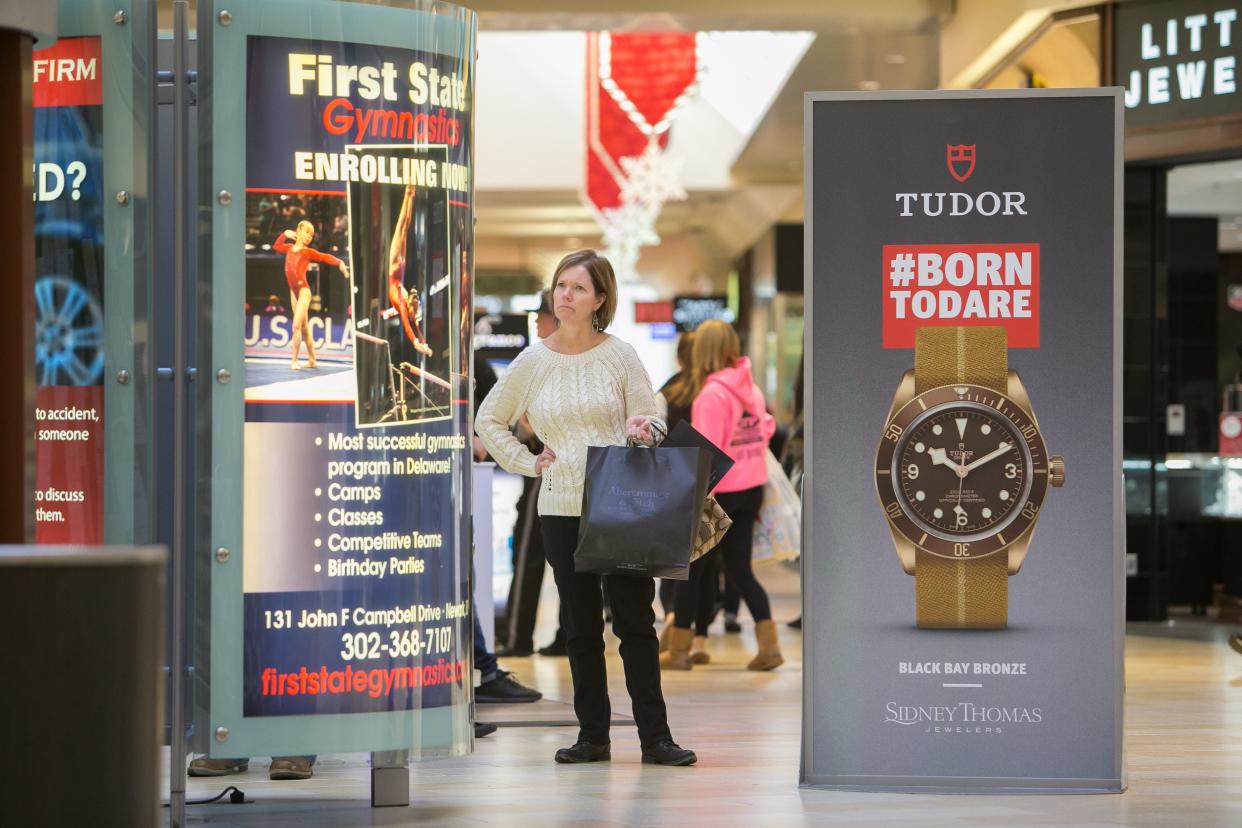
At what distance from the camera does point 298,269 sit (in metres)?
4.34

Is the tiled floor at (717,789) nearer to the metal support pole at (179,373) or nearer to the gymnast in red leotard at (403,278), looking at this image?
the metal support pole at (179,373)

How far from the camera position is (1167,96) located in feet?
33.0

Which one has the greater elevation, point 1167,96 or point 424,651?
point 1167,96

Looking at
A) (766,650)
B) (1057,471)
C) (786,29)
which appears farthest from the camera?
(786,29)

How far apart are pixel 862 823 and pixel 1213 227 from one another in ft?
29.0

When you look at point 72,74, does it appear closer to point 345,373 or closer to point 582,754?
point 345,373

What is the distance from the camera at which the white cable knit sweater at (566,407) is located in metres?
5.34

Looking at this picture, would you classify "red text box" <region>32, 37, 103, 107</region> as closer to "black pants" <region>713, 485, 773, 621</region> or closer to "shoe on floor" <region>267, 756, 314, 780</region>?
"shoe on floor" <region>267, 756, 314, 780</region>

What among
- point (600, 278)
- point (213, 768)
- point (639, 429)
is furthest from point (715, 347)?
point (213, 768)

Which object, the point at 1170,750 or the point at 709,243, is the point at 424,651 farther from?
the point at 709,243

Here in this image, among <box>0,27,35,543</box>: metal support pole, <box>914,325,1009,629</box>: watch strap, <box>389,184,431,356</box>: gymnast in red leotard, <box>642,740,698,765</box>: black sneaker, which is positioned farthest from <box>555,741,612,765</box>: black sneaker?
<box>0,27,35,543</box>: metal support pole

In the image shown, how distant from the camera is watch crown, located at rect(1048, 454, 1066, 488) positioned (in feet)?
15.9

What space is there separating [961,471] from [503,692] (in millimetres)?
2708

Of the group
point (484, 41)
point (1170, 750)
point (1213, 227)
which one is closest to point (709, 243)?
point (484, 41)
